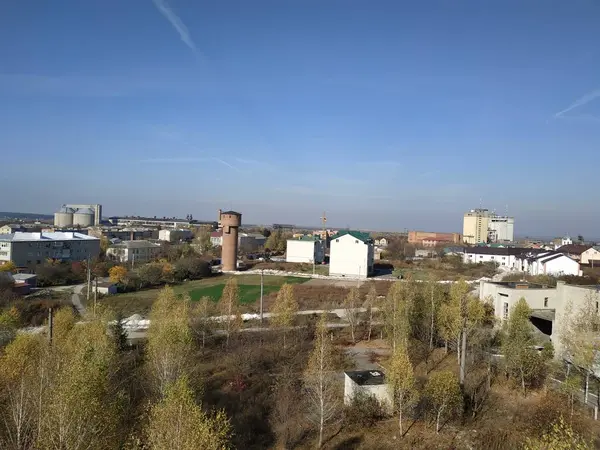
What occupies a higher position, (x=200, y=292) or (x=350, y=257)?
(x=350, y=257)

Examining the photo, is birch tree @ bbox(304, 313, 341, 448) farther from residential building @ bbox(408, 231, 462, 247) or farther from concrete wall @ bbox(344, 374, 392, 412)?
residential building @ bbox(408, 231, 462, 247)

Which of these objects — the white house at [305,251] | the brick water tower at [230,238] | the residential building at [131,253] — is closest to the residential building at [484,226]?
the white house at [305,251]

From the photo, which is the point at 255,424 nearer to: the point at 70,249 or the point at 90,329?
the point at 90,329

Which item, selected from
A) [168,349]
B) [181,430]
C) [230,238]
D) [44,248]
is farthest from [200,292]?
[181,430]

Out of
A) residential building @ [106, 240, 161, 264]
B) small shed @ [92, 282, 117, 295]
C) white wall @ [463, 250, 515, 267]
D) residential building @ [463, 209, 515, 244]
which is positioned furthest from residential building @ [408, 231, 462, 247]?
small shed @ [92, 282, 117, 295]

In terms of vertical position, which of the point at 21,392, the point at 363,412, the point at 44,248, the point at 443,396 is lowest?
the point at 363,412

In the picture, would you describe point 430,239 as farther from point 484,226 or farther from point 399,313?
point 399,313
